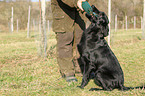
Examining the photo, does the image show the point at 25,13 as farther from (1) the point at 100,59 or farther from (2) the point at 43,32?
(1) the point at 100,59

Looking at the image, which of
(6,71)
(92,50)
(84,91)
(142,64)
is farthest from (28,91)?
(142,64)

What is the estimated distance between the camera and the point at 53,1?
3.49 metres

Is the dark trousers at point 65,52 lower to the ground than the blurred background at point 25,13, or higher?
lower

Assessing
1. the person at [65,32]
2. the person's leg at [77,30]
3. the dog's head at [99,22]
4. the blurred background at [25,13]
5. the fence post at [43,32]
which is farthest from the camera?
the blurred background at [25,13]

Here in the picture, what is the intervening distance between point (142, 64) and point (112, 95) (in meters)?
2.48

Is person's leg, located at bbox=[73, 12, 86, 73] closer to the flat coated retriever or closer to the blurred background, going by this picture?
the flat coated retriever

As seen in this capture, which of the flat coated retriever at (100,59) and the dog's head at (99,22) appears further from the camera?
the dog's head at (99,22)

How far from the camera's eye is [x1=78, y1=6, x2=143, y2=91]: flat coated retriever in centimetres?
281

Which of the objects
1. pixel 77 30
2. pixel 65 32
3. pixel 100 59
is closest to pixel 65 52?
pixel 65 32

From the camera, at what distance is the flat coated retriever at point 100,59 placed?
2807 mm

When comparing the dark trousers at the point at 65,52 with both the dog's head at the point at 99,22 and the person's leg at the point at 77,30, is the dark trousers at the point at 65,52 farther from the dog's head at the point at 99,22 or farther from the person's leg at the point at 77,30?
the dog's head at the point at 99,22

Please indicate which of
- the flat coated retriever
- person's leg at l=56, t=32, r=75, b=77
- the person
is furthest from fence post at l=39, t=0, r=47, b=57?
the flat coated retriever

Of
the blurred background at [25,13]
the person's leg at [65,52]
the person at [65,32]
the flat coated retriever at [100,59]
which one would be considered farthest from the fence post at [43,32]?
the blurred background at [25,13]

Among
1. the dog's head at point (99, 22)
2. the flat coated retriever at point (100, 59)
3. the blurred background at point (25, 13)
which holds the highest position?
the blurred background at point (25, 13)
